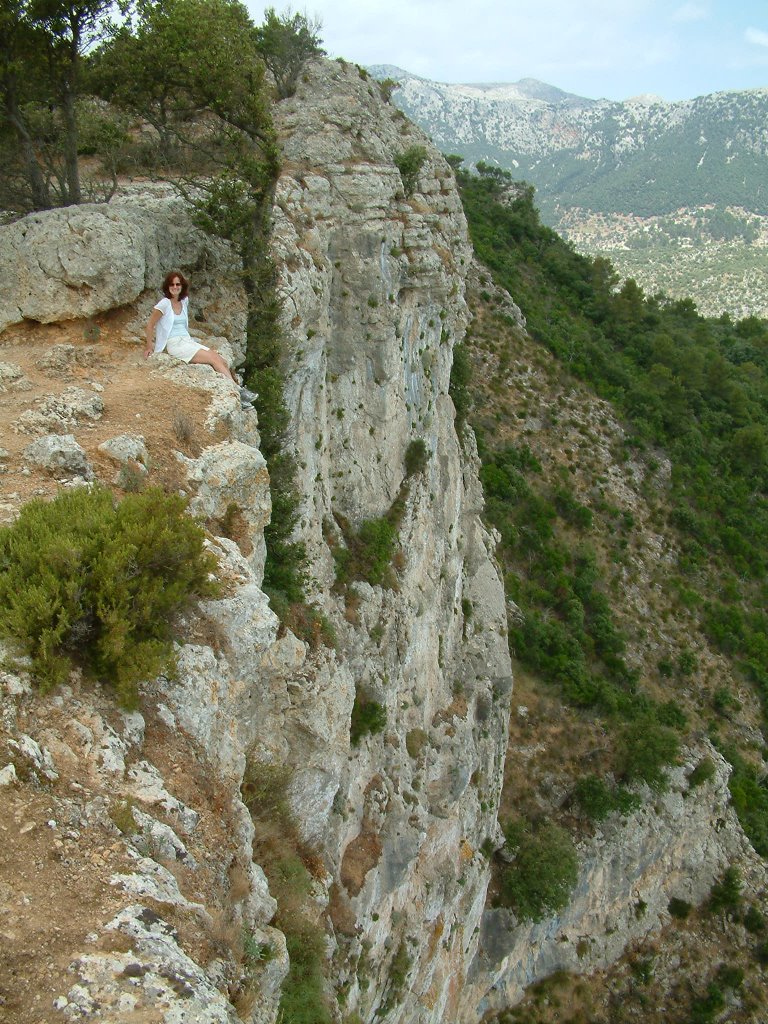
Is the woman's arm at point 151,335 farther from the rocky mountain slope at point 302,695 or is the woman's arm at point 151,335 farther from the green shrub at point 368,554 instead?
the green shrub at point 368,554

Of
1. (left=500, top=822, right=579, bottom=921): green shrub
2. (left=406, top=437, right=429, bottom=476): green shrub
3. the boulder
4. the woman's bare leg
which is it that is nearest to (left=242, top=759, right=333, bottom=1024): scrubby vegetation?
the boulder

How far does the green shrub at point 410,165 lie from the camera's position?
20766 millimetres

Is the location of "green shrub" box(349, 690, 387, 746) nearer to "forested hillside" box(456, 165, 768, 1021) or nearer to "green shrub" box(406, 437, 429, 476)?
"green shrub" box(406, 437, 429, 476)

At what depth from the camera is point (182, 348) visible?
1071 centimetres

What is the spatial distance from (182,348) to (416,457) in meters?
11.4

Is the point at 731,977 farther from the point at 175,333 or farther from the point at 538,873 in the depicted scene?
the point at 175,333

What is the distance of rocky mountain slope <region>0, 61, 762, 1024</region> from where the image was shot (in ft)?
15.5

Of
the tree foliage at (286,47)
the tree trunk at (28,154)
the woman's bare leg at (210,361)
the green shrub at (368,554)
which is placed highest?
the tree foliage at (286,47)

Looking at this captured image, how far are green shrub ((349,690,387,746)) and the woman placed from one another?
9.55 meters

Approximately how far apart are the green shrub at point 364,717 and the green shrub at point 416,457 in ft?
25.1

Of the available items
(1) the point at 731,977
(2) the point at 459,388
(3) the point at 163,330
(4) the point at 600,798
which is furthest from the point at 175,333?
(1) the point at 731,977

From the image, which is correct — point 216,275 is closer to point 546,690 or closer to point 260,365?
point 260,365

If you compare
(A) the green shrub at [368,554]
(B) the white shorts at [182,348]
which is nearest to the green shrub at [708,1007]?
(A) the green shrub at [368,554]

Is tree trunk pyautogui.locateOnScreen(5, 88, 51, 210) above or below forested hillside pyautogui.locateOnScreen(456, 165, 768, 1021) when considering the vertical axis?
above
